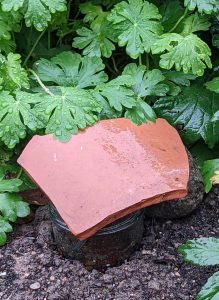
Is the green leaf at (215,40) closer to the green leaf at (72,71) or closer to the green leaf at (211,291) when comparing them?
the green leaf at (72,71)

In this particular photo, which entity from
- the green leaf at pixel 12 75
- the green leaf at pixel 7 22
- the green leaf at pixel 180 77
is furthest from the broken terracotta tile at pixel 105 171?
the green leaf at pixel 7 22

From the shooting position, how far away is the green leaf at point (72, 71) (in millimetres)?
2166

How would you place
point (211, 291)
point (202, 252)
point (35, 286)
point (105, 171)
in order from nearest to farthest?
point (211, 291) → point (202, 252) → point (105, 171) → point (35, 286)

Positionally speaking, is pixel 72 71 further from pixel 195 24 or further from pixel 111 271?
pixel 111 271

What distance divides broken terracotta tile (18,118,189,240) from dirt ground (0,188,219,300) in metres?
0.23

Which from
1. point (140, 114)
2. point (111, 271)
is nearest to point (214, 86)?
point (140, 114)

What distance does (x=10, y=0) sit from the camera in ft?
6.79

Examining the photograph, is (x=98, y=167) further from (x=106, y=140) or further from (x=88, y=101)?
(x=88, y=101)

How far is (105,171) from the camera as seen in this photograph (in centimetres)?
180

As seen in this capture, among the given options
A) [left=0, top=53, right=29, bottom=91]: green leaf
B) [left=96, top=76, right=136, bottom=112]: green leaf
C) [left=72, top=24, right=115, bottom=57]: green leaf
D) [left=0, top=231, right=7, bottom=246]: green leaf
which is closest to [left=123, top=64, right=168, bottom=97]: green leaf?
[left=96, top=76, right=136, bottom=112]: green leaf

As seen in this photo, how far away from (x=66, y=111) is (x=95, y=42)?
0.49 metres

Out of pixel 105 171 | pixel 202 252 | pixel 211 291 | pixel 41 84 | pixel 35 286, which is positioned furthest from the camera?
pixel 41 84

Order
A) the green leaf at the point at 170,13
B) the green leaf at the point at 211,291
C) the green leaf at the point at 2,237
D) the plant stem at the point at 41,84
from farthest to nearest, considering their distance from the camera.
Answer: the green leaf at the point at 170,13 → the plant stem at the point at 41,84 → the green leaf at the point at 2,237 → the green leaf at the point at 211,291

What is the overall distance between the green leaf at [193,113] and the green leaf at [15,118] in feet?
1.77
